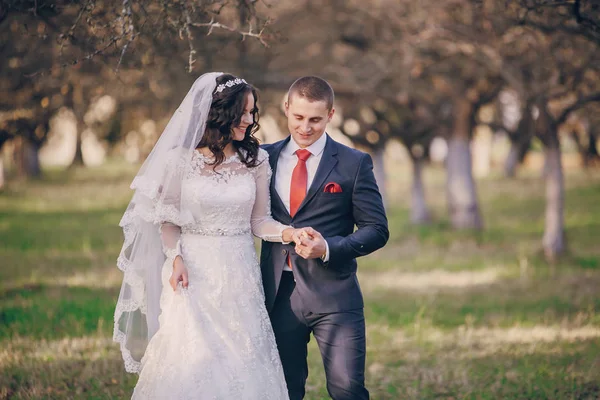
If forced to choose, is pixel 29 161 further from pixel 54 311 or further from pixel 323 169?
pixel 323 169

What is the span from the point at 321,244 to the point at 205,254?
811 mm

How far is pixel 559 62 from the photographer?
12.1 meters

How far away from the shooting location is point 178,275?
4.54 meters


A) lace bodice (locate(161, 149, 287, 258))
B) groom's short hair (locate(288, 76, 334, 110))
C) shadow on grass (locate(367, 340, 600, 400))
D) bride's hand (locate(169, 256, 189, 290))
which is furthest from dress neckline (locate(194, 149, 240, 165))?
shadow on grass (locate(367, 340, 600, 400))

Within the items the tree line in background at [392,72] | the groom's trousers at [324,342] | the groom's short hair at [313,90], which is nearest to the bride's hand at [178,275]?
the groom's trousers at [324,342]

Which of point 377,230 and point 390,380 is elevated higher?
point 377,230

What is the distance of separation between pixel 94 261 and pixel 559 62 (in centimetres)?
877

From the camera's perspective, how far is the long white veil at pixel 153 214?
4625 mm

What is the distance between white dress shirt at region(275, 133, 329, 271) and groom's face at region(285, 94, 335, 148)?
0.08 meters

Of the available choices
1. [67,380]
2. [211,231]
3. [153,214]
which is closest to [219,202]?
[211,231]

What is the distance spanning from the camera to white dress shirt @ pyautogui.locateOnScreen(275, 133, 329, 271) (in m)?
4.68

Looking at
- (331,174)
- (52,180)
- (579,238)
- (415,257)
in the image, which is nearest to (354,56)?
(415,257)

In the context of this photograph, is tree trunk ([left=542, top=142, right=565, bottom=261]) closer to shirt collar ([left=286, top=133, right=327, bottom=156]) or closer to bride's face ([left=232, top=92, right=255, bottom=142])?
Result: shirt collar ([left=286, top=133, right=327, bottom=156])

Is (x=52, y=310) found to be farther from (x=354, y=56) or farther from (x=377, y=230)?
(x=354, y=56)
